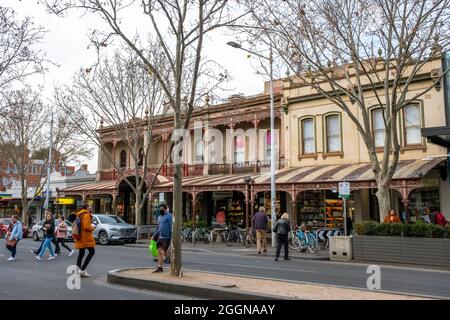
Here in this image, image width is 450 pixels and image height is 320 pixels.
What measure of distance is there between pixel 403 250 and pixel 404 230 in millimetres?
678

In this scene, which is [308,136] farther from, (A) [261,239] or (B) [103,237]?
(B) [103,237]

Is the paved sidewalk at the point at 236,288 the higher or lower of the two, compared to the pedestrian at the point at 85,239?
lower

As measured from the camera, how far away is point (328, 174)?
21.1 metres

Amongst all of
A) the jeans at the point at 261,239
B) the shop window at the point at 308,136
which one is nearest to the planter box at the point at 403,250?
the jeans at the point at 261,239

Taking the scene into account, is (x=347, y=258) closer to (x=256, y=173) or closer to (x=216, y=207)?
(x=256, y=173)

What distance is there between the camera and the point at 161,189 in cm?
2714

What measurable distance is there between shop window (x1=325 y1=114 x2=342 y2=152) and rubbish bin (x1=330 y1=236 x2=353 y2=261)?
23.1 ft

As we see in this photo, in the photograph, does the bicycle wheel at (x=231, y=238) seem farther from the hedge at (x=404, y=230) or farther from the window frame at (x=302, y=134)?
the hedge at (x=404, y=230)

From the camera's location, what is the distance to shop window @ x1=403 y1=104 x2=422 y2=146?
20.7 meters

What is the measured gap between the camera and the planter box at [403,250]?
14789 mm

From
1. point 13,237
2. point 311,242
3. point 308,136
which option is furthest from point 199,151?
point 13,237

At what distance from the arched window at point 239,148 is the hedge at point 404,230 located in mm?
11554

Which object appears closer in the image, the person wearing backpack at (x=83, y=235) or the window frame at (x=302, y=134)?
the person wearing backpack at (x=83, y=235)

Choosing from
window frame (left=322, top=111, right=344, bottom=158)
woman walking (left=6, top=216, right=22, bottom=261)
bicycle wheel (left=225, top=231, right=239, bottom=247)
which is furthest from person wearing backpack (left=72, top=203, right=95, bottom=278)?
window frame (left=322, top=111, right=344, bottom=158)
